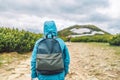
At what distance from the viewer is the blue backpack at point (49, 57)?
16.5 feet

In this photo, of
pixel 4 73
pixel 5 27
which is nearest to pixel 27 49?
pixel 5 27

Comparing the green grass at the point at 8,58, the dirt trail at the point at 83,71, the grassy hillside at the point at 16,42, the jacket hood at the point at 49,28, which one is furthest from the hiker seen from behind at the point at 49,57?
the grassy hillside at the point at 16,42

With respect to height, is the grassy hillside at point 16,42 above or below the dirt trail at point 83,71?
above

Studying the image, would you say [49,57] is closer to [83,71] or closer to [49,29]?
[49,29]

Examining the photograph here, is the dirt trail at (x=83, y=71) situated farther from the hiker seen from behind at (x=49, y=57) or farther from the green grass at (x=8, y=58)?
the hiker seen from behind at (x=49, y=57)

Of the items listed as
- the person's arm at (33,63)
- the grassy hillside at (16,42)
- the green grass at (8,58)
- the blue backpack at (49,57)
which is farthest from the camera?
the grassy hillside at (16,42)

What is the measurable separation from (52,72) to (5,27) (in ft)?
37.1

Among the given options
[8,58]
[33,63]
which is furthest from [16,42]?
[33,63]

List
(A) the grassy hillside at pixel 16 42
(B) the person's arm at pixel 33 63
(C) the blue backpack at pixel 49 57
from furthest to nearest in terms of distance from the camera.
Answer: (A) the grassy hillside at pixel 16 42
(B) the person's arm at pixel 33 63
(C) the blue backpack at pixel 49 57

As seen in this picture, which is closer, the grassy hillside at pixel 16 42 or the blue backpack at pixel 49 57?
the blue backpack at pixel 49 57

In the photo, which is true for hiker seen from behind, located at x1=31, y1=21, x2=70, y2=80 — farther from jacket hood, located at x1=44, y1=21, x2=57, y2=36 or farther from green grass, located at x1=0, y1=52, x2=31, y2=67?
green grass, located at x1=0, y1=52, x2=31, y2=67

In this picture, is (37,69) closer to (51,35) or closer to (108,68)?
(51,35)

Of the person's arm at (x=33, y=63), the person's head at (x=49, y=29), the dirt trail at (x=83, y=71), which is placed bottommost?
the dirt trail at (x=83, y=71)

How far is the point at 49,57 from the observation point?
197 inches
